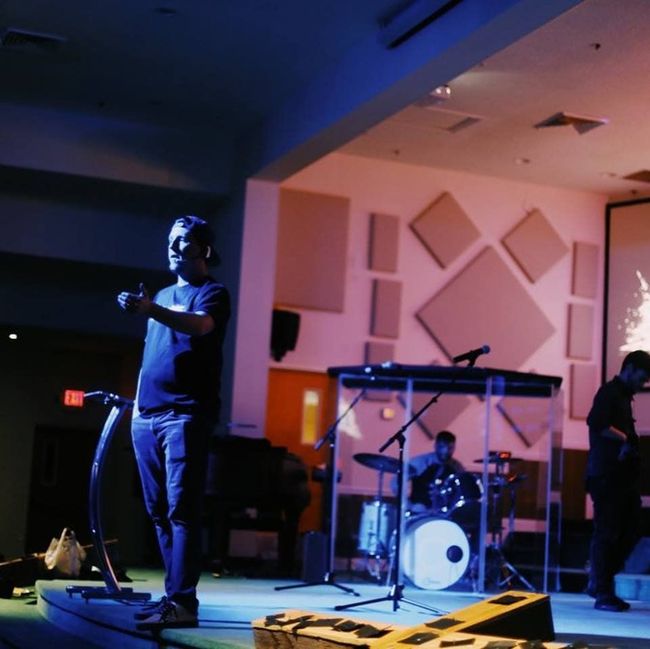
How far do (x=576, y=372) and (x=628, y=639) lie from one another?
22.4ft

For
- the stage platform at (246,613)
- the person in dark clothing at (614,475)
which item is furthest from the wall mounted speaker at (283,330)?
the person in dark clothing at (614,475)

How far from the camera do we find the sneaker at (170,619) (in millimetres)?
4562

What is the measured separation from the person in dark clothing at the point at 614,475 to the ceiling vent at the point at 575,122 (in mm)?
3340

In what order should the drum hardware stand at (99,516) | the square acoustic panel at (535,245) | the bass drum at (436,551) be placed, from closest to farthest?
the drum hardware stand at (99,516)
the bass drum at (436,551)
the square acoustic panel at (535,245)

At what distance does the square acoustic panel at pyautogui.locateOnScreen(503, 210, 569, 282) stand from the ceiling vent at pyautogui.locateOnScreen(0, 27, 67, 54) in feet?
15.8

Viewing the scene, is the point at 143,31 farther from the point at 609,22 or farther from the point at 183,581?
the point at 183,581

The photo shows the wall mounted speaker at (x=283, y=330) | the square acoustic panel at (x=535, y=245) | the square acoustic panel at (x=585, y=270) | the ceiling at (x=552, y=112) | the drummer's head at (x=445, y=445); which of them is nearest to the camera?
the ceiling at (x=552, y=112)

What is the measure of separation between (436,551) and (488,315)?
3649 mm

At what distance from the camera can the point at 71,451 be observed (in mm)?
14305

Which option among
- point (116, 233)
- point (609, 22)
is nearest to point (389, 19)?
point (609, 22)

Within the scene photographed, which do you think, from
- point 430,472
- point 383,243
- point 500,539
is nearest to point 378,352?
point 383,243

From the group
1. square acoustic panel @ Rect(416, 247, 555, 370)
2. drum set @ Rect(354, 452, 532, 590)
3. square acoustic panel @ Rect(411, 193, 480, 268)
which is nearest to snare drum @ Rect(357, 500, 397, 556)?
drum set @ Rect(354, 452, 532, 590)

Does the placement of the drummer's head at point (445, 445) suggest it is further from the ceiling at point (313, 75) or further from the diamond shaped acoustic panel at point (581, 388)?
the diamond shaped acoustic panel at point (581, 388)

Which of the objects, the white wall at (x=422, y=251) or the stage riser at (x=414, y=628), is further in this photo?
the white wall at (x=422, y=251)
